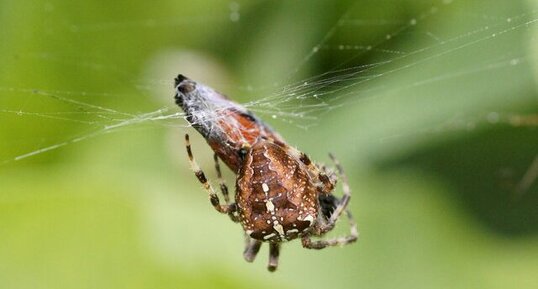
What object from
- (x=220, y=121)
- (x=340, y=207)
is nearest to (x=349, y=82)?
(x=340, y=207)

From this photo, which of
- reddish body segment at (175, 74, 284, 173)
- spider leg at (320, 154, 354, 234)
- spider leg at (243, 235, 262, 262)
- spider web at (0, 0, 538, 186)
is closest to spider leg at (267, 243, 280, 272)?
spider leg at (243, 235, 262, 262)

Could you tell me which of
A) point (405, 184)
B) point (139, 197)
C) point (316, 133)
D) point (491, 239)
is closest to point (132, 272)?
point (139, 197)

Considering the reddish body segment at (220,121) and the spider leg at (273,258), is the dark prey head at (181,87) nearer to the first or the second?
the reddish body segment at (220,121)

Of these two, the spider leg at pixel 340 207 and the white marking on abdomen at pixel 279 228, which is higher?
the spider leg at pixel 340 207

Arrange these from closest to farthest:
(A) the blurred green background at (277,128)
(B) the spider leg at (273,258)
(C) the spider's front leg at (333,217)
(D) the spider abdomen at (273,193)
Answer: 1. (D) the spider abdomen at (273,193)
2. (C) the spider's front leg at (333,217)
3. (B) the spider leg at (273,258)
4. (A) the blurred green background at (277,128)

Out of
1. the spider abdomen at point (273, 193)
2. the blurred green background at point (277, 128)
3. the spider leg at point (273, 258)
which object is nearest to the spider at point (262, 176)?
the spider abdomen at point (273, 193)

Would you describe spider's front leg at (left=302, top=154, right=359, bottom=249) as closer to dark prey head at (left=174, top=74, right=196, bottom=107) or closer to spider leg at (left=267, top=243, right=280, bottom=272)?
spider leg at (left=267, top=243, right=280, bottom=272)

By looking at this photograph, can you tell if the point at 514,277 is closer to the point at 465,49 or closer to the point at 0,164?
the point at 465,49

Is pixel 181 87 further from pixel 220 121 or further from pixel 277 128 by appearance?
pixel 277 128
